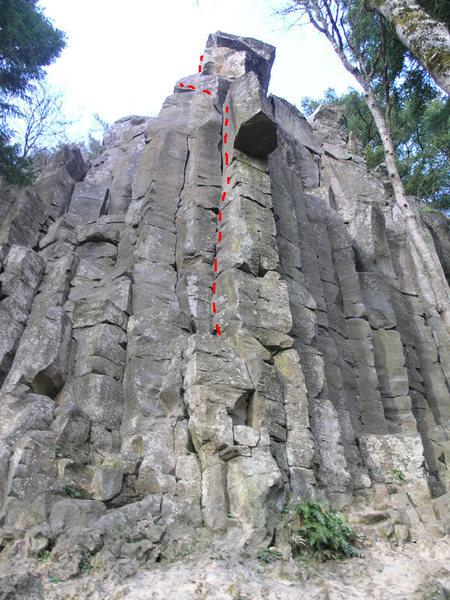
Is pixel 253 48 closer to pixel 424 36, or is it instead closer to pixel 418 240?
pixel 418 240

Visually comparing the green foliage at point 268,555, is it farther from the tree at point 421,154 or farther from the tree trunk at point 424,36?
the tree at point 421,154

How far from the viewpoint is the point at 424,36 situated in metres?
9.60

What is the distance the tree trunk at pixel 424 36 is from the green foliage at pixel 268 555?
7038mm

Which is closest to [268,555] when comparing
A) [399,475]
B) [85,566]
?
[85,566]

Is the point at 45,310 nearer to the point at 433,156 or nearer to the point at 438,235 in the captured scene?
the point at 438,235

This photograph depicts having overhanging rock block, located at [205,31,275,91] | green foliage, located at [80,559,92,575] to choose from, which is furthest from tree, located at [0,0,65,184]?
green foliage, located at [80,559,92,575]

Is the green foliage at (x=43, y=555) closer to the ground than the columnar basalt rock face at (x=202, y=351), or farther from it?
closer to the ground

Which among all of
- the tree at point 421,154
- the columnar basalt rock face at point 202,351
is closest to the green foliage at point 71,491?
the columnar basalt rock face at point 202,351

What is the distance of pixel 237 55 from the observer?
17.6 meters

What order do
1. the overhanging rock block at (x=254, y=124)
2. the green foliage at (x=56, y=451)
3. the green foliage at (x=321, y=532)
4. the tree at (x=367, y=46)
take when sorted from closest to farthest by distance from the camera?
1. the green foliage at (x=321, y=532)
2. the green foliage at (x=56, y=451)
3. the overhanging rock block at (x=254, y=124)
4. the tree at (x=367, y=46)

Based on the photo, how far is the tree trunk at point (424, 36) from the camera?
9078mm

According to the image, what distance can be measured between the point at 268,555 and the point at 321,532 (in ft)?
2.60

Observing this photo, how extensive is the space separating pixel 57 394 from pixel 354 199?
36.7ft

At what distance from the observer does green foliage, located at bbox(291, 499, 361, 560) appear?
670 cm
